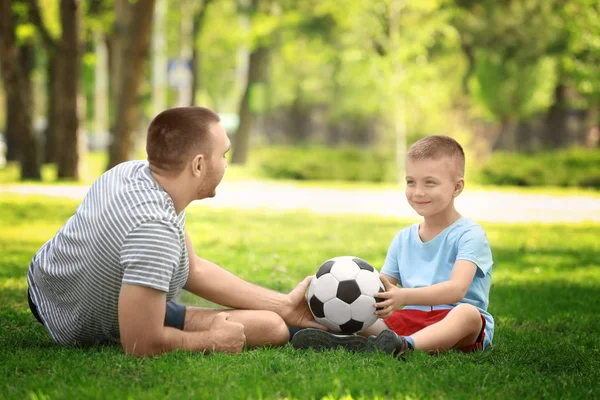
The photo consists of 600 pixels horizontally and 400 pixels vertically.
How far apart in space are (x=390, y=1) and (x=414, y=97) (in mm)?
3432

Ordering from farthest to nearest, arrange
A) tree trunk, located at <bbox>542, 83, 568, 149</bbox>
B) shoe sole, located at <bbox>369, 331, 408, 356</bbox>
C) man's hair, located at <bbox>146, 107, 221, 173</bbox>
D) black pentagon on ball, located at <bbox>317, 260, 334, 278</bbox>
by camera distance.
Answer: tree trunk, located at <bbox>542, 83, 568, 149</bbox> → black pentagon on ball, located at <bbox>317, 260, 334, 278</bbox> → shoe sole, located at <bbox>369, 331, 408, 356</bbox> → man's hair, located at <bbox>146, 107, 221, 173</bbox>

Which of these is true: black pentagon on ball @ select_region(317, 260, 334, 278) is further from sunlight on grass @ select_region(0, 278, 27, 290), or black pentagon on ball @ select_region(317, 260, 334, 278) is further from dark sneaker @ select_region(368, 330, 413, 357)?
sunlight on grass @ select_region(0, 278, 27, 290)

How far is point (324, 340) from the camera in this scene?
4918 mm

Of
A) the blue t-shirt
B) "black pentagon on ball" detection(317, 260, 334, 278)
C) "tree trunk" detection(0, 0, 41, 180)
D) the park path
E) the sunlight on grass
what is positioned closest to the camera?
the blue t-shirt

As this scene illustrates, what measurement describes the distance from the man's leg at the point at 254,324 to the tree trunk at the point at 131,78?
→ 15127mm

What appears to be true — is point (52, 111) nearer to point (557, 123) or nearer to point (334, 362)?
point (334, 362)

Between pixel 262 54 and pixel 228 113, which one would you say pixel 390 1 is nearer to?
pixel 262 54

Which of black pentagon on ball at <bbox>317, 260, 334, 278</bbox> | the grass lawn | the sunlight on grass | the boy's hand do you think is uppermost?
black pentagon on ball at <bbox>317, 260, 334, 278</bbox>

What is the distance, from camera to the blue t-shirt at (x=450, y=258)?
5035mm

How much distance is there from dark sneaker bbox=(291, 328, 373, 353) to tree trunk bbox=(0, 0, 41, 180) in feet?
62.9

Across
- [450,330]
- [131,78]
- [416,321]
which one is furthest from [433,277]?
[131,78]

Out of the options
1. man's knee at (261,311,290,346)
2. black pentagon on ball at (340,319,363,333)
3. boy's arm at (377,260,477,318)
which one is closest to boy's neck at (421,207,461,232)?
boy's arm at (377,260,477,318)

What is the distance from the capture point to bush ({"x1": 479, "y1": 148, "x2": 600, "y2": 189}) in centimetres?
2772

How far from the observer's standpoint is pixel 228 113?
8438 centimetres
